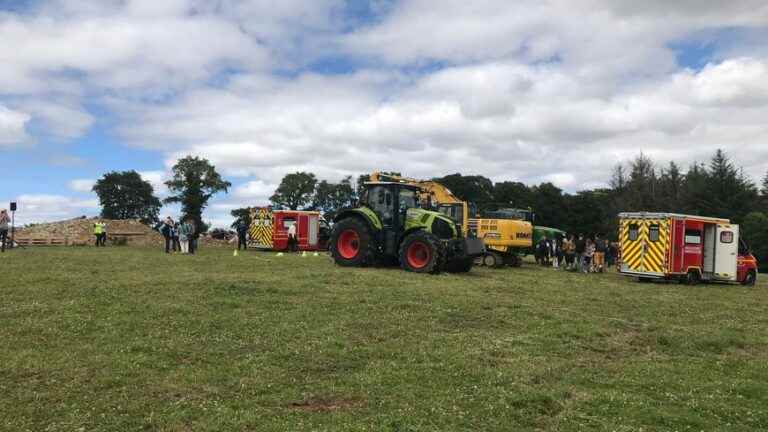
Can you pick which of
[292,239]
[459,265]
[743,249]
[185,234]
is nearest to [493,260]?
[459,265]

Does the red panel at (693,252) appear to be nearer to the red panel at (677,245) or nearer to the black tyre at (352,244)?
the red panel at (677,245)

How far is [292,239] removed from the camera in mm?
33906

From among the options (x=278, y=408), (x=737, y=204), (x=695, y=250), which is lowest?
(x=278, y=408)

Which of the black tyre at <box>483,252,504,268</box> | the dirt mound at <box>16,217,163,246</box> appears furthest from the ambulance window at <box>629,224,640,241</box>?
the dirt mound at <box>16,217,163,246</box>

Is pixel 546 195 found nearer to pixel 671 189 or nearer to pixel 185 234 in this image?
pixel 671 189

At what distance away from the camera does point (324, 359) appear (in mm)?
7707

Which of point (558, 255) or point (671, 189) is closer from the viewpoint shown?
point (558, 255)

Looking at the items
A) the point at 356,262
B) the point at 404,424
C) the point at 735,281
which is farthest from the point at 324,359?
the point at 735,281

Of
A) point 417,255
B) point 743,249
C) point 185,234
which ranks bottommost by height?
point 417,255

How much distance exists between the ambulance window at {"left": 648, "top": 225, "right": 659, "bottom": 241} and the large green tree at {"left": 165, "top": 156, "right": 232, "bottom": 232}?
213ft

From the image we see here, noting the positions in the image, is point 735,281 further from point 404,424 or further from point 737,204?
point 737,204

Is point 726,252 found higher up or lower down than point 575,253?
higher up

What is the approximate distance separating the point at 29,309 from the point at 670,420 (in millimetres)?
9370

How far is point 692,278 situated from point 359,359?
17.0 m
